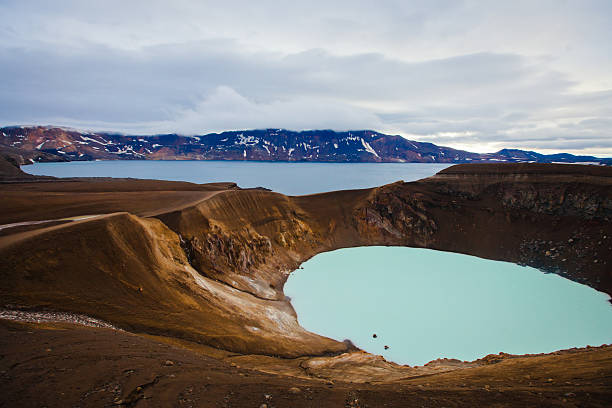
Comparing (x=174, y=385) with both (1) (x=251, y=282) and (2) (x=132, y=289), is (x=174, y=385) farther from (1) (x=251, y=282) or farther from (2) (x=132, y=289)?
(1) (x=251, y=282)

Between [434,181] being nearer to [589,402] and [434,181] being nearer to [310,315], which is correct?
[310,315]

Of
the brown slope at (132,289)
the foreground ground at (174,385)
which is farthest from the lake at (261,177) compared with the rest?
the foreground ground at (174,385)

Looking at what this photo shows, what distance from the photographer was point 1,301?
11.5 m

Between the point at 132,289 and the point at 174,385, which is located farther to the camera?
the point at 132,289

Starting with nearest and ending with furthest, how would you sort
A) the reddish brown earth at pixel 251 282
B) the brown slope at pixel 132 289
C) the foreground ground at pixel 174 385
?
the foreground ground at pixel 174 385, the reddish brown earth at pixel 251 282, the brown slope at pixel 132 289

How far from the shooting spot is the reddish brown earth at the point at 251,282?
22.6ft

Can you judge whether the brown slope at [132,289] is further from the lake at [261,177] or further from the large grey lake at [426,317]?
the lake at [261,177]

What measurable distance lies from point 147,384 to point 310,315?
18.3m

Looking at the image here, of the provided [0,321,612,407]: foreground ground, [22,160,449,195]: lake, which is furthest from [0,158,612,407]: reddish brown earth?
[22,160,449,195]: lake

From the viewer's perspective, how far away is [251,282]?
27.7 meters

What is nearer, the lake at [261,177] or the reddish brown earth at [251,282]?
the reddish brown earth at [251,282]

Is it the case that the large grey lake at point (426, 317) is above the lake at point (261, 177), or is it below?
below

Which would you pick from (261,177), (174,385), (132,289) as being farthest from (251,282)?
(261,177)

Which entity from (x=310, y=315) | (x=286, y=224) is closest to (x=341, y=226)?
(x=286, y=224)
